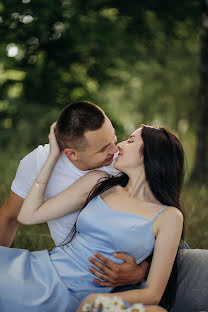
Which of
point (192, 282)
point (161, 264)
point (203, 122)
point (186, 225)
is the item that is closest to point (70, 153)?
point (161, 264)

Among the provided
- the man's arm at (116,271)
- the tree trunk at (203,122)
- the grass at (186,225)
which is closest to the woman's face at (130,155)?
the man's arm at (116,271)

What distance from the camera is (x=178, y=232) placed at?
2.13 m

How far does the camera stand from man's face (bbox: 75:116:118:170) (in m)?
2.40

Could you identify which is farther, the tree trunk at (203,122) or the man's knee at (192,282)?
the tree trunk at (203,122)

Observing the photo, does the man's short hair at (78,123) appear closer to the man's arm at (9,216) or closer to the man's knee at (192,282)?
the man's arm at (9,216)

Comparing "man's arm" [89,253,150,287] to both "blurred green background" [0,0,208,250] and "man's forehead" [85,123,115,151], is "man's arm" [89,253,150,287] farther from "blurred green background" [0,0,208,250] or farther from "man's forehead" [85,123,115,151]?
"blurred green background" [0,0,208,250]

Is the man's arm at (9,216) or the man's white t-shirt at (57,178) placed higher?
the man's white t-shirt at (57,178)

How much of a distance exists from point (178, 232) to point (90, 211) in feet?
1.62

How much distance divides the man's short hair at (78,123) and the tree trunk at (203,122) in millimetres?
4011

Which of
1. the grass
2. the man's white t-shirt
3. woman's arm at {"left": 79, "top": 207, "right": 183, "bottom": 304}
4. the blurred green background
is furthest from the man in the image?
the blurred green background

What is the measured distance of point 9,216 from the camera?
2781mm

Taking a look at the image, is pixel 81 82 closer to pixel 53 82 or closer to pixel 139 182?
pixel 53 82

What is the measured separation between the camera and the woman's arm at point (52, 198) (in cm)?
238

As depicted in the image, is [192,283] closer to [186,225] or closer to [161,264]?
[161,264]
